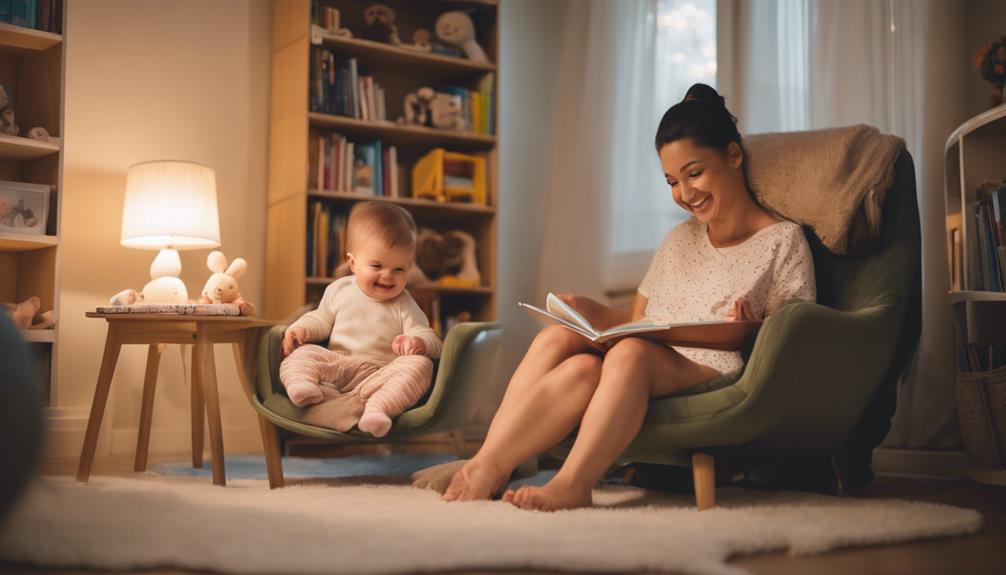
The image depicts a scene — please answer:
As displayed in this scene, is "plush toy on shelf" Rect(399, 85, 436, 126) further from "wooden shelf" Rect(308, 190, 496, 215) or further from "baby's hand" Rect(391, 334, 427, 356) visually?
"baby's hand" Rect(391, 334, 427, 356)

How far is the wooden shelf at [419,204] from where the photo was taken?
3533 mm

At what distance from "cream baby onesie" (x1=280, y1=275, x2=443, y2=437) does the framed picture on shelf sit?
110cm

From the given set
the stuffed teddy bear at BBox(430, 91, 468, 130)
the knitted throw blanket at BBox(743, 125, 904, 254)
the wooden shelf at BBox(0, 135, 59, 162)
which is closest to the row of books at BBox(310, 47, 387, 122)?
the stuffed teddy bear at BBox(430, 91, 468, 130)

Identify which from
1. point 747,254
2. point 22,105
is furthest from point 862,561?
point 22,105

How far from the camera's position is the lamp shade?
2955mm

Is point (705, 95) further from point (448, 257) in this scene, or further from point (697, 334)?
point (448, 257)

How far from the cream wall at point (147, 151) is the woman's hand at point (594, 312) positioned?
1866mm

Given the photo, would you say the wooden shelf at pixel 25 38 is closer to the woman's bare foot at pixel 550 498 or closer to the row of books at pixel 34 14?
the row of books at pixel 34 14

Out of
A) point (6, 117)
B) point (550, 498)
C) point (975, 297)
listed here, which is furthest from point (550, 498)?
point (6, 117)

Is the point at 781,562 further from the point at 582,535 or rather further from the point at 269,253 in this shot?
the point at 269,253

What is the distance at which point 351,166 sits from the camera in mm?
3639

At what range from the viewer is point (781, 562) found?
4.63 feet

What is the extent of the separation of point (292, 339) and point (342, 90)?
1576mm

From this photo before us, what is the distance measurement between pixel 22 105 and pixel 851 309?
2720 mm
